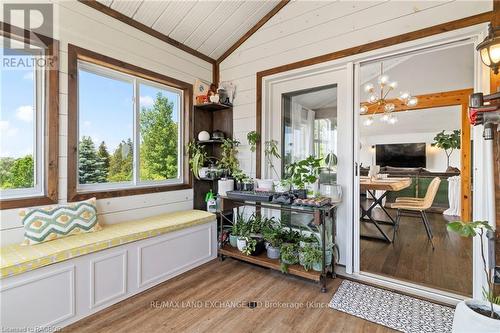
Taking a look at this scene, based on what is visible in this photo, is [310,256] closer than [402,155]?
Yes

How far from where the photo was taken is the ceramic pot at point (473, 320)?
1.23 metres

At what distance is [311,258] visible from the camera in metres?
2.36

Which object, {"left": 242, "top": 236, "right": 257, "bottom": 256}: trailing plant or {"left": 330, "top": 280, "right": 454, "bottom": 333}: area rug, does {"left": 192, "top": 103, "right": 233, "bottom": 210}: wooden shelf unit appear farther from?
{"left": 330, "top": 280, "right": 454, "bottom": 333}: area rug

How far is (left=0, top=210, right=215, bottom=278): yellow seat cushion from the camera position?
1.59m

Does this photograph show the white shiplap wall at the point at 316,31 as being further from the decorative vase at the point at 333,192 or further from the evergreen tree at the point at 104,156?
the evergreen tree at the point at 104,156

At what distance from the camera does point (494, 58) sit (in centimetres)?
162

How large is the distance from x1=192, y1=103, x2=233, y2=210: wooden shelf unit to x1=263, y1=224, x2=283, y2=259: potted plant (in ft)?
3.57

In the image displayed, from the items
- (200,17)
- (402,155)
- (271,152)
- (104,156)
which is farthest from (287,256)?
(402,155)

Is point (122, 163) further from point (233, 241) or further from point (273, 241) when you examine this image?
point (273, 241)

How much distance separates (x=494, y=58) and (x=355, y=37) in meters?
1.20

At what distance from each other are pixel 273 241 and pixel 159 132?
1877mm

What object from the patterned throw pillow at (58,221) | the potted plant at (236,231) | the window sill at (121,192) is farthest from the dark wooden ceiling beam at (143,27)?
the potted plant at (236,231)

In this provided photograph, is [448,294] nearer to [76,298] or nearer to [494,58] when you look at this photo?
[494,58]

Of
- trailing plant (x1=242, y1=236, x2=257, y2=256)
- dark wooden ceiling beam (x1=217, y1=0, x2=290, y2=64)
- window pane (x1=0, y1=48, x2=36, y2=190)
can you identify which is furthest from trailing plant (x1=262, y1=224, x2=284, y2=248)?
dark wooden ceiling beam (x1=217, y1=0, x2=290, y2=64)
